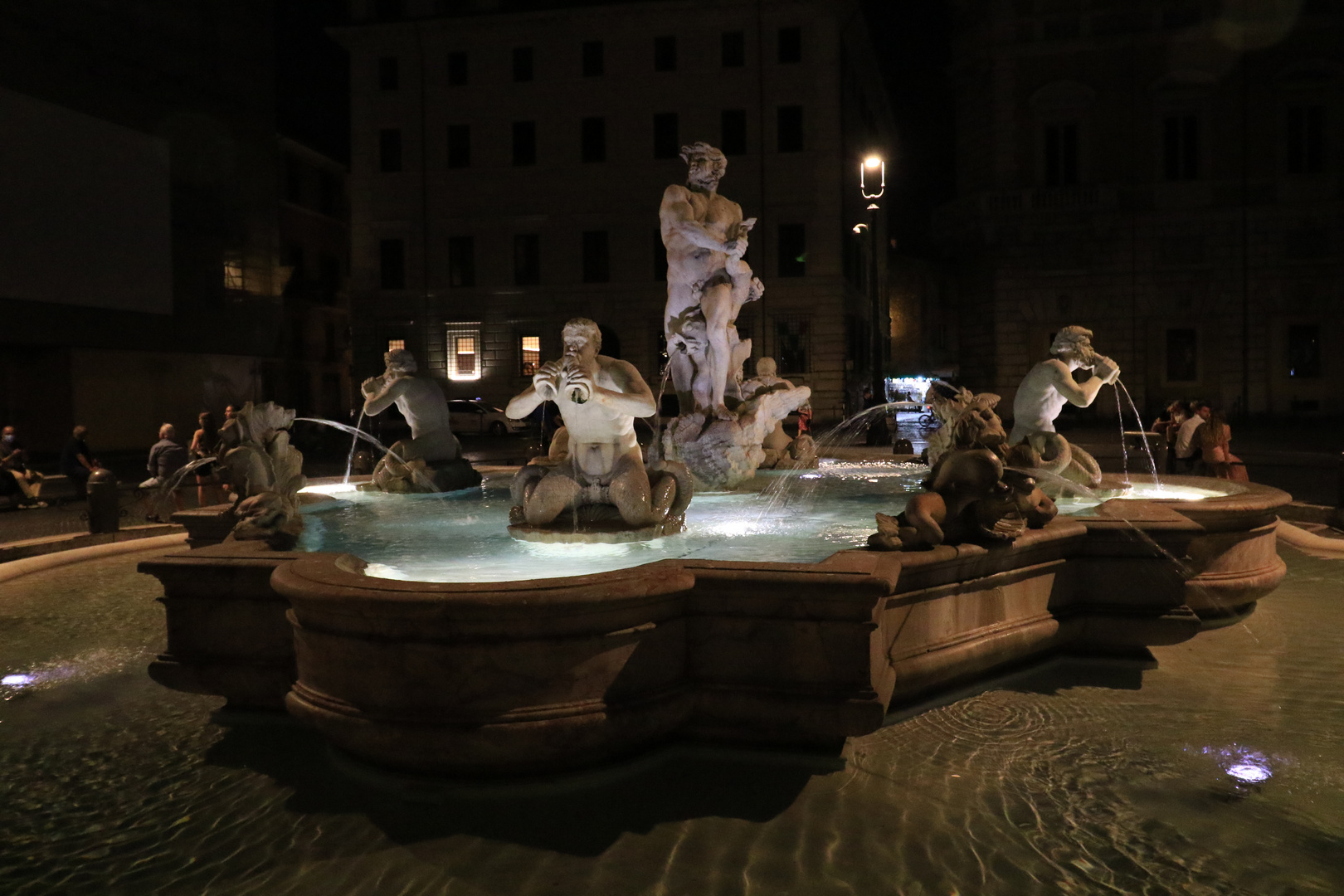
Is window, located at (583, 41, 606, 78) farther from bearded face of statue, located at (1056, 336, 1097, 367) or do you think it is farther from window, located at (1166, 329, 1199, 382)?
bearded face of statue, located at (1056, 336, 1097, 367)

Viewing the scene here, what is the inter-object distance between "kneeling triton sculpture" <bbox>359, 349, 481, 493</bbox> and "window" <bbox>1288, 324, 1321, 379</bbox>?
1181 inches

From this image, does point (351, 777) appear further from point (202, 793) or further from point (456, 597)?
point (456, 597)

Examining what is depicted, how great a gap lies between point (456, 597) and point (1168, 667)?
3.90 metres

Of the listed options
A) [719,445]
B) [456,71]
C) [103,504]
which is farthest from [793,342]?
[103,504]

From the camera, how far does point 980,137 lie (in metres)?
32.8

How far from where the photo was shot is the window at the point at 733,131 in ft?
118

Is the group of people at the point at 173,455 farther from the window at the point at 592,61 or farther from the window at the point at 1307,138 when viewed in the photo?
the window at the point at 1307,138

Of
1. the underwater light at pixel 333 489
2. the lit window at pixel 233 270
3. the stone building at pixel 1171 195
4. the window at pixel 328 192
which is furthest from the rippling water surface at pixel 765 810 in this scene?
the window at pixel 328 192

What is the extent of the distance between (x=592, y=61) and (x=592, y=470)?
34.1 m

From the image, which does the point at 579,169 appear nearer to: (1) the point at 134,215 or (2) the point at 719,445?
(1) the point at 134,215

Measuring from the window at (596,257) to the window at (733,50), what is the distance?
7.48 metres

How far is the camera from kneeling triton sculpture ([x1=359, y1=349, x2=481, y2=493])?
8789 millimetres

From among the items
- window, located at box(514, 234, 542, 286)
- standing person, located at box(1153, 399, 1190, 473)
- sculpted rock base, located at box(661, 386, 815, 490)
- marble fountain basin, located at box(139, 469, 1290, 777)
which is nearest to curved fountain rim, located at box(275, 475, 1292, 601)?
marble fountain basin, located at box(139, 469, 1290, 777)

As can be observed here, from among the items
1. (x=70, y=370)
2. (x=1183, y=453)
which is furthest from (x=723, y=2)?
(x=1183, y=453)
